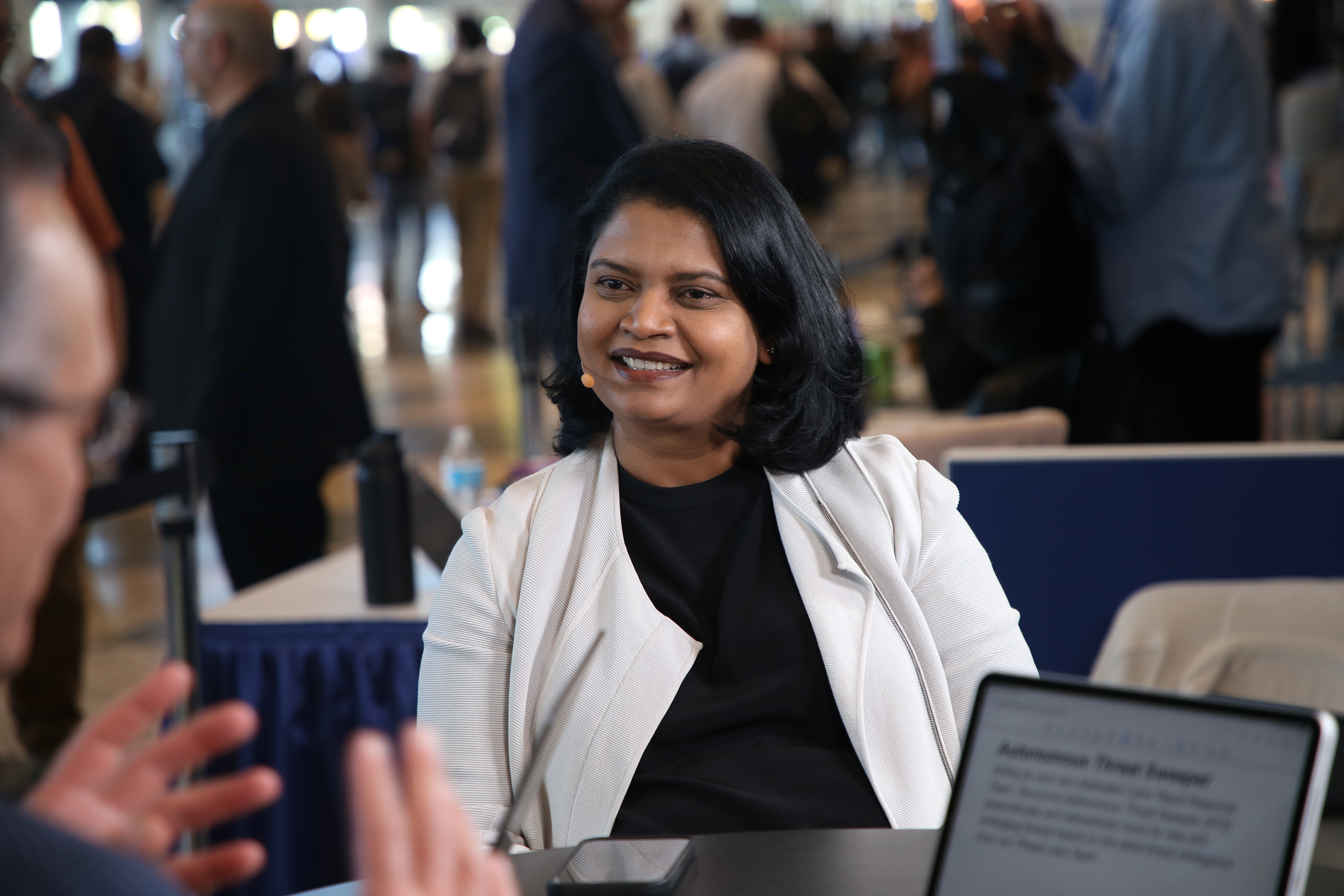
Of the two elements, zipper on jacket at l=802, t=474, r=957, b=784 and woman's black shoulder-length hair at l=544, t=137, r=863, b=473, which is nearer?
zipper on jacket at l=802, t=474, r=957, b=784

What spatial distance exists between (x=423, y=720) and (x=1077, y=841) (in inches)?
31.9

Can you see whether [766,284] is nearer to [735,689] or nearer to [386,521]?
[735,689]

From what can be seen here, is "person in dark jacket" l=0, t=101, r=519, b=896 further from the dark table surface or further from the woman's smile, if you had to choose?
the woman's smile

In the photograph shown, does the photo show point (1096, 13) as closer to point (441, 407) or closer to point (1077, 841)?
point (441, 407)

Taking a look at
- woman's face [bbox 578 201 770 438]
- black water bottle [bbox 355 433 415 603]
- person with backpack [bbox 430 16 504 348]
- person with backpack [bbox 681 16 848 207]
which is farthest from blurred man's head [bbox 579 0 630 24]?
person with backpack [bbox 430 16 504 348]

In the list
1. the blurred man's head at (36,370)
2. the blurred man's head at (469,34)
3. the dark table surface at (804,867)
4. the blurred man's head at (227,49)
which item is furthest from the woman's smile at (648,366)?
the blurred man's head at (469,34)

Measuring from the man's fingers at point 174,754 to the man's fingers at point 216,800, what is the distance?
13mm

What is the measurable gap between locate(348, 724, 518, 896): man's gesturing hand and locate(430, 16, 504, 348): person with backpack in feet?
28.5

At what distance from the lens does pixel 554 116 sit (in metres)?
4.35

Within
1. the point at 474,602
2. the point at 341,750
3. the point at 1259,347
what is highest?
the point at 1259,347

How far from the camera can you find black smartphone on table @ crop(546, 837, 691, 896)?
41.6 inches

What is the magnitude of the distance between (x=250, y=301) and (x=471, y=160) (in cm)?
644

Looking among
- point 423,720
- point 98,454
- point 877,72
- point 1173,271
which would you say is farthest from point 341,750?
point 877,72

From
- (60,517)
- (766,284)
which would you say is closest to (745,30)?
(766,284)
